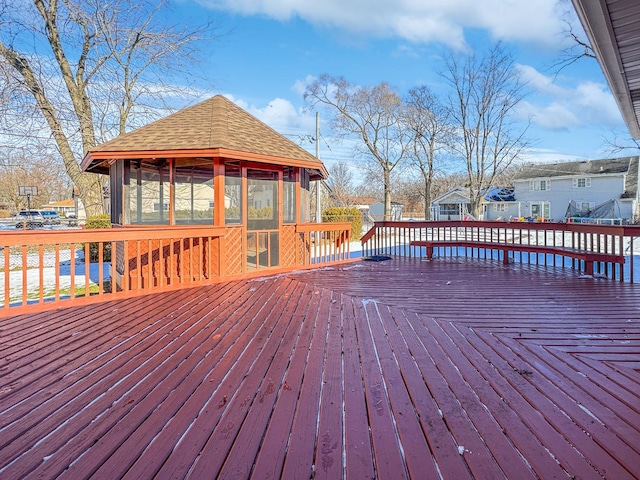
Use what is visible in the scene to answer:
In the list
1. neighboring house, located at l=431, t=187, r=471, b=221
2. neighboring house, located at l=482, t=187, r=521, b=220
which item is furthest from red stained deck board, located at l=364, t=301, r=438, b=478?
neighboring house, located at l=431, t=187, r=471, b=221

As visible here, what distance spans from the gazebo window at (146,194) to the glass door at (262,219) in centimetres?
141

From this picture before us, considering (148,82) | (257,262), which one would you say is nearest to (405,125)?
(148,82)

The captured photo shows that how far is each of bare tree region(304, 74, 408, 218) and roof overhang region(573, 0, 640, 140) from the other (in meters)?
17.8

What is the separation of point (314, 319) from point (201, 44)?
12879mm

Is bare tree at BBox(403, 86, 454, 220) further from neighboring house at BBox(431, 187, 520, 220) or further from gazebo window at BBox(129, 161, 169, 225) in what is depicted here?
gazebo window at BBox(129, 161, 169, 225)

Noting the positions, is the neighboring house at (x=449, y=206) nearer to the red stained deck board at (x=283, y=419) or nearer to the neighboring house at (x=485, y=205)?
the neighboring house at (x=485, y=205)

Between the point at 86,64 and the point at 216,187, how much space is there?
9938 millimetres

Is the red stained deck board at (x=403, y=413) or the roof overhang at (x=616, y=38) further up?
the roof overhang at (x=616, y=38)

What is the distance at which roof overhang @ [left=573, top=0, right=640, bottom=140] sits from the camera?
7.38ft

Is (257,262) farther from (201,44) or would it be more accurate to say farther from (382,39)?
(382,39)

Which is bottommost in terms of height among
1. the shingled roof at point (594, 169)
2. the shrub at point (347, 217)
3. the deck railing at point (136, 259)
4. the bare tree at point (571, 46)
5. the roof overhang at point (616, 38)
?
the deck railing at point (136, 259)

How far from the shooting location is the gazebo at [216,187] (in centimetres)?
580

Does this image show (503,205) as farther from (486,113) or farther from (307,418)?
(307,418)

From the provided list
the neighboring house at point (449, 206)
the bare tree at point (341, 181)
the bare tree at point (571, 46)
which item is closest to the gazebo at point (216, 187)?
the bare tree at point (571, 46)
